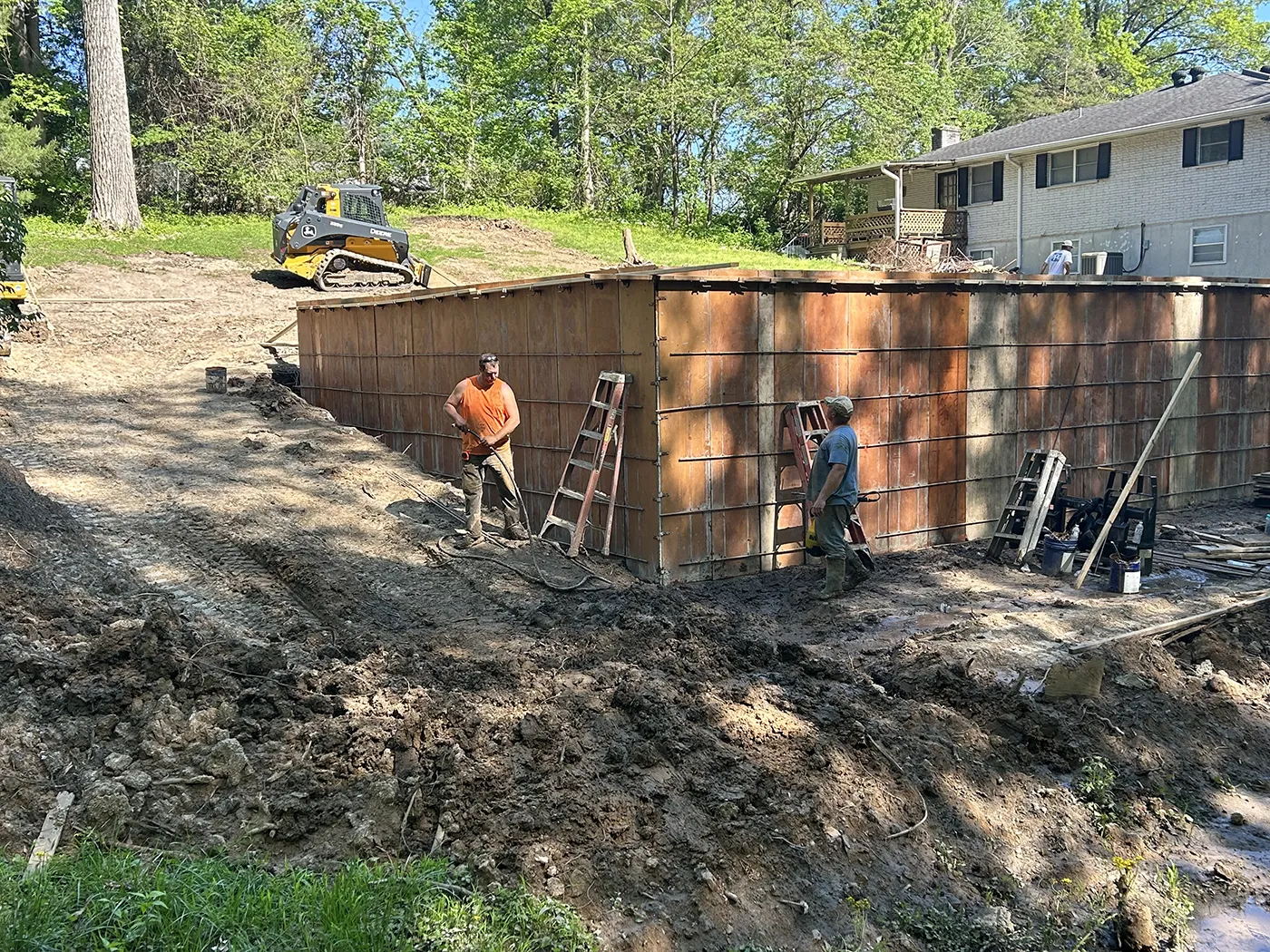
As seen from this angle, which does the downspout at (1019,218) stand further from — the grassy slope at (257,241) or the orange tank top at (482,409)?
the orange tank top at (482,409)

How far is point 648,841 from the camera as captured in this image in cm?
557

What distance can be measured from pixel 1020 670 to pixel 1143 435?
24.0 ft

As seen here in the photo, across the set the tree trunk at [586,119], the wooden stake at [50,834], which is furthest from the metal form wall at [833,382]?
the tree trunk at [586,119]

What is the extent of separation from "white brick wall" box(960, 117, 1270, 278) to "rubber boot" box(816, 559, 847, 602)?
777 inches

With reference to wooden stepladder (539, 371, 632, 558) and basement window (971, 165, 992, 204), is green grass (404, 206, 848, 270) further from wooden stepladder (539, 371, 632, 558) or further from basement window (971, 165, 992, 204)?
wooden stepladder (539, 371, 632, 558)

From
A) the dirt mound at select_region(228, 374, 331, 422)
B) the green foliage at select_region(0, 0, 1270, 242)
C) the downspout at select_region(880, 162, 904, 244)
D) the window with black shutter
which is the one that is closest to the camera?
the dirt mound at select_region(228, 374, 331, 422)

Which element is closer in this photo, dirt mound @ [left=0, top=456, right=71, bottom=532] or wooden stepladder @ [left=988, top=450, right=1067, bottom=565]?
dirt mound @ [left=0, top=456, right=71, bottom=532]

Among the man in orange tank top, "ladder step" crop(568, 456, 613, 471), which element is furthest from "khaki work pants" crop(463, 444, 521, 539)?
"ladder step" crop(568, 456, 613, 471)

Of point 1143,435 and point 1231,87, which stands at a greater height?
point 1231,87

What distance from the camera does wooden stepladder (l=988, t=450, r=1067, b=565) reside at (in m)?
11.2

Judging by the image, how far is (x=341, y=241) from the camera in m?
25.5

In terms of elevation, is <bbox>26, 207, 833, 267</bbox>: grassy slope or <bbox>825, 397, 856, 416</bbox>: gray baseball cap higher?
<bbox>26, 207, 833, 267</bbox>: grassy slope

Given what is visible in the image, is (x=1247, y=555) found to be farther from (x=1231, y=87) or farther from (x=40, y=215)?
(x=40, y=215)

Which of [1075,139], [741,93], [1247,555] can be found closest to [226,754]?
[1247,555]
